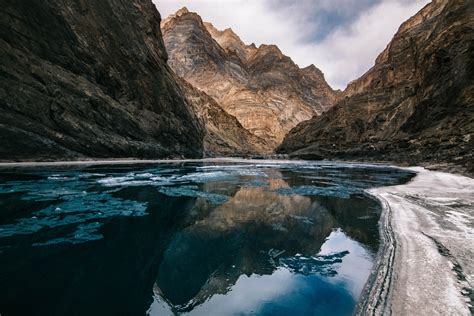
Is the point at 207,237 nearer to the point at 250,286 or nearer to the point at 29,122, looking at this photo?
the point at 250,286

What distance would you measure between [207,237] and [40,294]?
4.02m

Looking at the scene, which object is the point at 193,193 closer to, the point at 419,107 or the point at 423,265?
the point at 423,265

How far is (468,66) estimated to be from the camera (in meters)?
41.2

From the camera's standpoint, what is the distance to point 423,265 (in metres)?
5.03

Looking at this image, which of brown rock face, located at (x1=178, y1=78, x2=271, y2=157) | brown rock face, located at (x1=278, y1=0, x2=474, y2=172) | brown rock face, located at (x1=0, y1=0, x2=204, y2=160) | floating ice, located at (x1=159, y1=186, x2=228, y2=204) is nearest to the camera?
floating ice, located at (x1=159, y1=186, x2=228, y2=204)

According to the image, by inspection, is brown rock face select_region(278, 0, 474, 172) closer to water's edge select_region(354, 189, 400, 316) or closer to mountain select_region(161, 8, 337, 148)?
water's edge select_region(354, 189, 400, 316)

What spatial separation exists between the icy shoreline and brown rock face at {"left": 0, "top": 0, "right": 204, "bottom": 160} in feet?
88.7

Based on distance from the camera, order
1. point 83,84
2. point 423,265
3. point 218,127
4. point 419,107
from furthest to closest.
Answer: point 218,127
point 419,107
point 83,84
point 423,265

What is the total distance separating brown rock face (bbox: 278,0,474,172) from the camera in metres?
39.6

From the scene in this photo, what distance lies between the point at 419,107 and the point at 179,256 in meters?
58.8

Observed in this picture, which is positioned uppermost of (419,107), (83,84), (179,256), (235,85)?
(235,85)

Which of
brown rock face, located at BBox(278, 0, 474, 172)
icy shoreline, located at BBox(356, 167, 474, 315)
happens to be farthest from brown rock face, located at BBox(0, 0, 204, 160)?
brown rock face, located at BBox(278, 0, 474, 172)

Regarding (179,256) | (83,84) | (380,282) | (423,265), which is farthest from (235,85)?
(380,282)

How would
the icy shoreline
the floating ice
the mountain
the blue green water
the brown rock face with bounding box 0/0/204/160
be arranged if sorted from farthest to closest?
the mountain < the brown rock face with bounding box 0/0/204/160 < the floating ice < the blue green water < the icy shoreline
